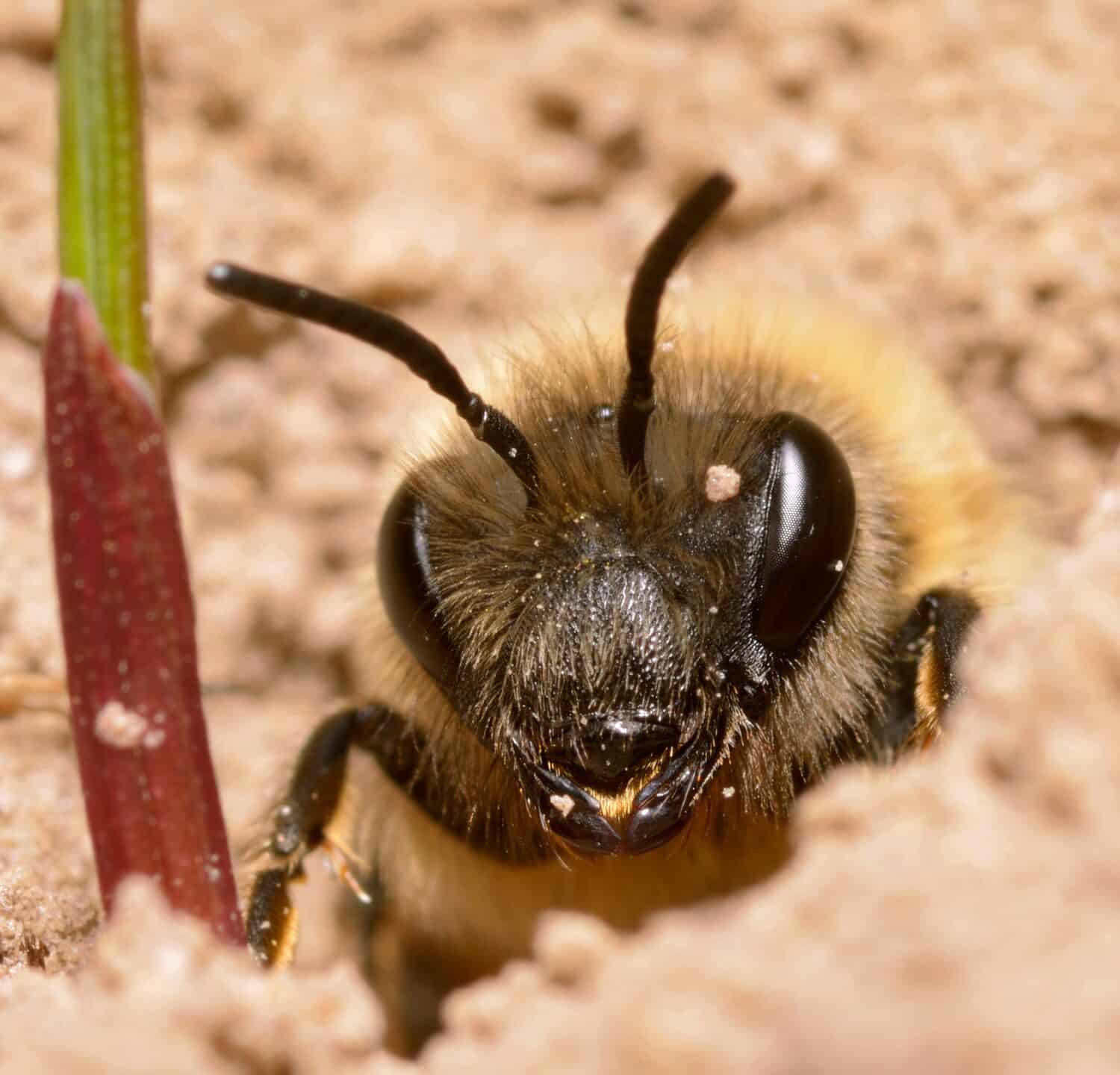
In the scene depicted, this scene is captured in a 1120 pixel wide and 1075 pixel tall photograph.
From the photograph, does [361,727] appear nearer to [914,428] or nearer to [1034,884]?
[914,428]

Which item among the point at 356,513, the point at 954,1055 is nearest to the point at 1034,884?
the point at 954,1055

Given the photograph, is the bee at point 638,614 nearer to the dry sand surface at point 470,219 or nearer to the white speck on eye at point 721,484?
the white speck on eye at point 721,484

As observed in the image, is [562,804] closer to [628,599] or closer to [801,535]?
[628,599]

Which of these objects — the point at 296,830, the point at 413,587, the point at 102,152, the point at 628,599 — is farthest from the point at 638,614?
the point at 102,152

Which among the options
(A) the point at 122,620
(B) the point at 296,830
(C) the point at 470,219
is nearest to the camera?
(A) the point at 122,620

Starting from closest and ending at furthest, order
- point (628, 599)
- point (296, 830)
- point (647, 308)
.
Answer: point (628, 599), point (647, 308), point (296, 830)

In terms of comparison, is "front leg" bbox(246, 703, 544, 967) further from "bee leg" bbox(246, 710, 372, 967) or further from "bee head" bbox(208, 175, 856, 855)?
"bee head" bbox(208, 175, 856, 855)

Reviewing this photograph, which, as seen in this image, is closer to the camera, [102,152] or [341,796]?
[102,152]

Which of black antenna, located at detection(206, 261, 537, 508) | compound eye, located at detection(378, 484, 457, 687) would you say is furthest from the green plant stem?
compound eye, located at detection(378, 484, 457, 687)
